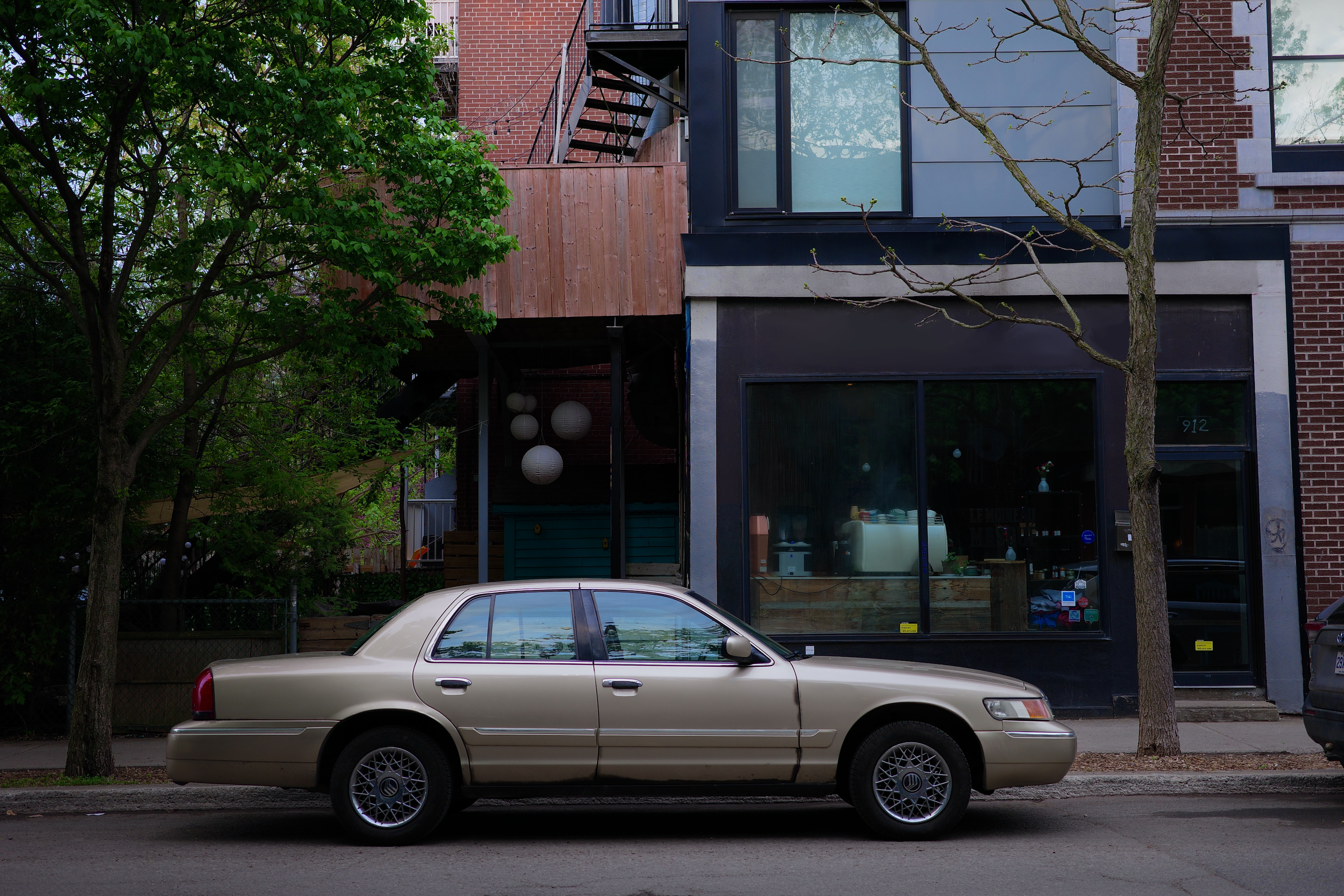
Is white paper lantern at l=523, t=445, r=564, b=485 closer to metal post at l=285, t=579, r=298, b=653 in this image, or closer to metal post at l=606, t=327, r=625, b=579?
metal post at l=606, t=327, r=625, b=579

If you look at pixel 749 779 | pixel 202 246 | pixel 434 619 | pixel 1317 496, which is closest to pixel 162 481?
pixel 202 246

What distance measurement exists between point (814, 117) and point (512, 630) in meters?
7.10

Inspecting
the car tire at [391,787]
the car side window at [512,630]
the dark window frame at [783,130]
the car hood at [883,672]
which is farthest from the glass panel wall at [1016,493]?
the car tire at [391,787]

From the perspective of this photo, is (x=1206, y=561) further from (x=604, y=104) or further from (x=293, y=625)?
(x=293, y=625)

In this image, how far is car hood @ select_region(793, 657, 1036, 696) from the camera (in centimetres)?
648

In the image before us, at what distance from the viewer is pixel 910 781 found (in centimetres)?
642

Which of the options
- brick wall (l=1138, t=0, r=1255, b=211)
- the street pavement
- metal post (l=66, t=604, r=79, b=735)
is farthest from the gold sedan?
brick wall (l=1138, t=0, r=1255, b=211)

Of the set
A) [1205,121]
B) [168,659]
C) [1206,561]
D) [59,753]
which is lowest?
[59,753]

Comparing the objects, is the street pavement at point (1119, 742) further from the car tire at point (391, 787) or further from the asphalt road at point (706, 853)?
the car tire at point (391, 787)

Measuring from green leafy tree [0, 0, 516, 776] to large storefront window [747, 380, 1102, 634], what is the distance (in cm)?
345

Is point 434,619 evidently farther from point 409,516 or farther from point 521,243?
point 409,516

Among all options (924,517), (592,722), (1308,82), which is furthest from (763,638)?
(1308,82)

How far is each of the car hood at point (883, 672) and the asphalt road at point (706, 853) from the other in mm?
905

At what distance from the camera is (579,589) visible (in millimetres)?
6723
